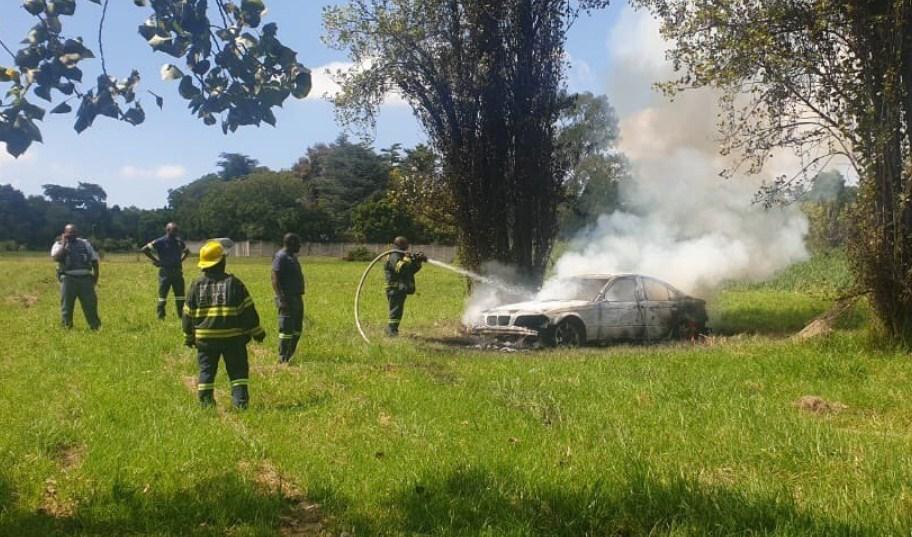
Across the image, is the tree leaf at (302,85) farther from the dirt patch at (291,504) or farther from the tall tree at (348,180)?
the tall tree at (348,180)

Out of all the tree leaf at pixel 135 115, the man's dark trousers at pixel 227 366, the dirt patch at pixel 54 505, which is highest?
the tree leaf at pixel 135 115

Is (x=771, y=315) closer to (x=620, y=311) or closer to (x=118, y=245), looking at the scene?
(x=620, y=311)

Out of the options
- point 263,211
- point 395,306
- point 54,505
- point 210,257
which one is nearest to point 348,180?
point 263,211

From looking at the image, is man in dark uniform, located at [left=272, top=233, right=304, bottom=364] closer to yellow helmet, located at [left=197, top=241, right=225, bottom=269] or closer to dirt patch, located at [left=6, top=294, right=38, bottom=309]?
yellow helmet, located at [left=197, top=241, right=225, bottom=269]

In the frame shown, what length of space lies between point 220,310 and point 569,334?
7349 mm

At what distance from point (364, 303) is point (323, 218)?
57.6m

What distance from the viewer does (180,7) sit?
14.1 feet

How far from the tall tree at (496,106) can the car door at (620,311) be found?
3.80m

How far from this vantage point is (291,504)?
5.56 m

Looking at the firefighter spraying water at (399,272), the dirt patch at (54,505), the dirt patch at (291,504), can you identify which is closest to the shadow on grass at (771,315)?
the firefighter spraying water at (399,272)

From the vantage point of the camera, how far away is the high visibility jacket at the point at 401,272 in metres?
14.6

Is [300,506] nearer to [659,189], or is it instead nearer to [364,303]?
[364,303]

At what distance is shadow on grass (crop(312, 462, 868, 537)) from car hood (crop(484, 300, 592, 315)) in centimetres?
855

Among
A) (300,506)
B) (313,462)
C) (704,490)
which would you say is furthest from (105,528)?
(704,490)
